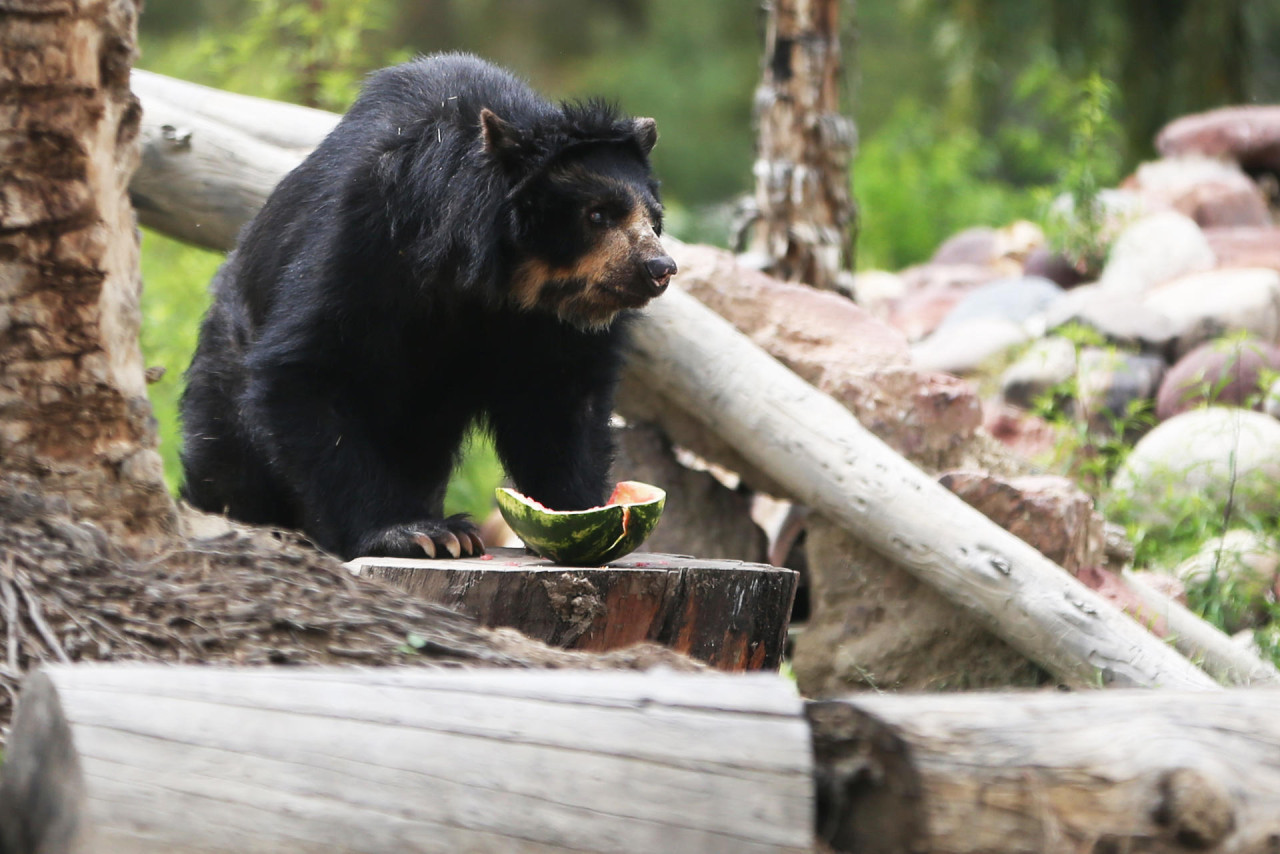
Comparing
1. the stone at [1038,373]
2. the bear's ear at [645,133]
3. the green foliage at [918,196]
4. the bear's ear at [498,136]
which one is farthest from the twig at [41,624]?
the green foliage at [918,196]

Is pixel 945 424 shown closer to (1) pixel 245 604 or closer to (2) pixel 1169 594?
(2) pixel 1169 594

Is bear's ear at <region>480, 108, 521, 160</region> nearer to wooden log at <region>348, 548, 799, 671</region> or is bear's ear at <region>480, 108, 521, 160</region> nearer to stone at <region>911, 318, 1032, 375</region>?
wooden log at <region>348, 548, 799, 671</region>

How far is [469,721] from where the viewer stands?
71.2 inches

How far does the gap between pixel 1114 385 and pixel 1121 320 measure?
0.47 m

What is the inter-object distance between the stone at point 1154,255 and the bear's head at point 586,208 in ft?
14.1

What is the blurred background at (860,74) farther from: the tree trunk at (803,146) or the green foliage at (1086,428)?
the green foliage at (1086,428)

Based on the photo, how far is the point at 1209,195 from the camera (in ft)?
27.6

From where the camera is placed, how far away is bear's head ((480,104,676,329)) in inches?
138

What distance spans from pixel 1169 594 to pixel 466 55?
9.67ft

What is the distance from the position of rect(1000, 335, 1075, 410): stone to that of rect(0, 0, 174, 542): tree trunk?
458cm

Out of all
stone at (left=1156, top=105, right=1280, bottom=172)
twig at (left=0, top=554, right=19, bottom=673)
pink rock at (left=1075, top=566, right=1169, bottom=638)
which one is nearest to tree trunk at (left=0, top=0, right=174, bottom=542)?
twig at (left=0, top=554, right=19, bottom=673)

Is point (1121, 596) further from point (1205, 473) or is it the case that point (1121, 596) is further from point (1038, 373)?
point (1038, 373)

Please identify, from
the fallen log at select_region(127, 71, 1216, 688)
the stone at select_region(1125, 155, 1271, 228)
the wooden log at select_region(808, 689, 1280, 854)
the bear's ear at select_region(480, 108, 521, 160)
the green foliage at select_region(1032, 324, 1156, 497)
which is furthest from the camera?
the stone at select_region(1125, 155, 1271, 228)

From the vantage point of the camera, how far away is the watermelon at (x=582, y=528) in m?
3.17
